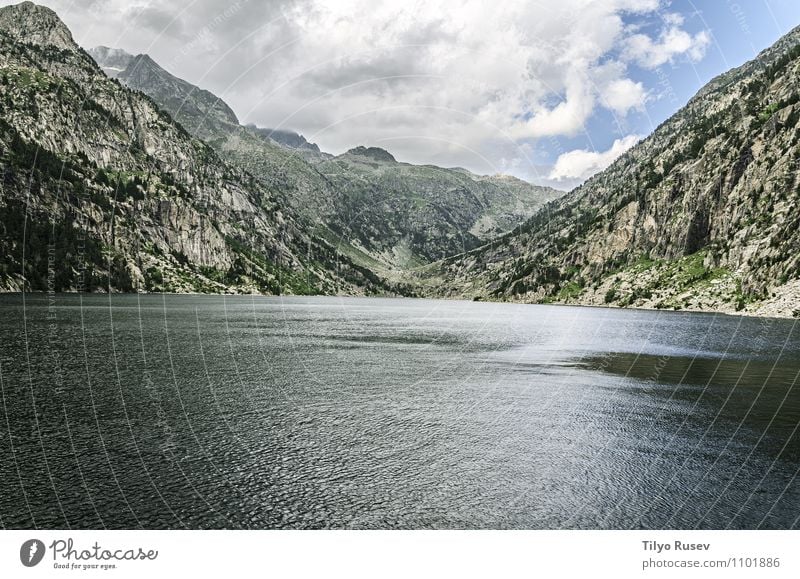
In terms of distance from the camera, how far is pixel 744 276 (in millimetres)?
196125

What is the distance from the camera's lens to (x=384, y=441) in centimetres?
3366

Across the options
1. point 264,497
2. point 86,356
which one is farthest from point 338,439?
point 86,356

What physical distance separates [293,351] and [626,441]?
171 feet

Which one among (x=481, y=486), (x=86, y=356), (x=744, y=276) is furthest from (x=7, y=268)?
(x=744, y=276)

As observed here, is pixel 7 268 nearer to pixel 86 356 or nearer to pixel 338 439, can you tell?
pixel 86 356

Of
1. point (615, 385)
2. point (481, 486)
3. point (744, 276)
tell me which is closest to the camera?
point (481, 486)

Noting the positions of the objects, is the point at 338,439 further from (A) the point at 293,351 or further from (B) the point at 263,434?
(A) the point at 293,351

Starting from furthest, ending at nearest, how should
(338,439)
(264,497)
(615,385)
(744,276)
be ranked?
(744,276)
(615,385)
(338,439)
(264,497)

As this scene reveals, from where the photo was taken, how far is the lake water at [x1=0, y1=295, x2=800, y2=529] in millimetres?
23391

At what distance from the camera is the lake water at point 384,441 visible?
2339 cm

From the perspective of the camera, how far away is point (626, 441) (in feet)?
116

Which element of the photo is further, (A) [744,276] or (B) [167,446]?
(A) [744,276]
